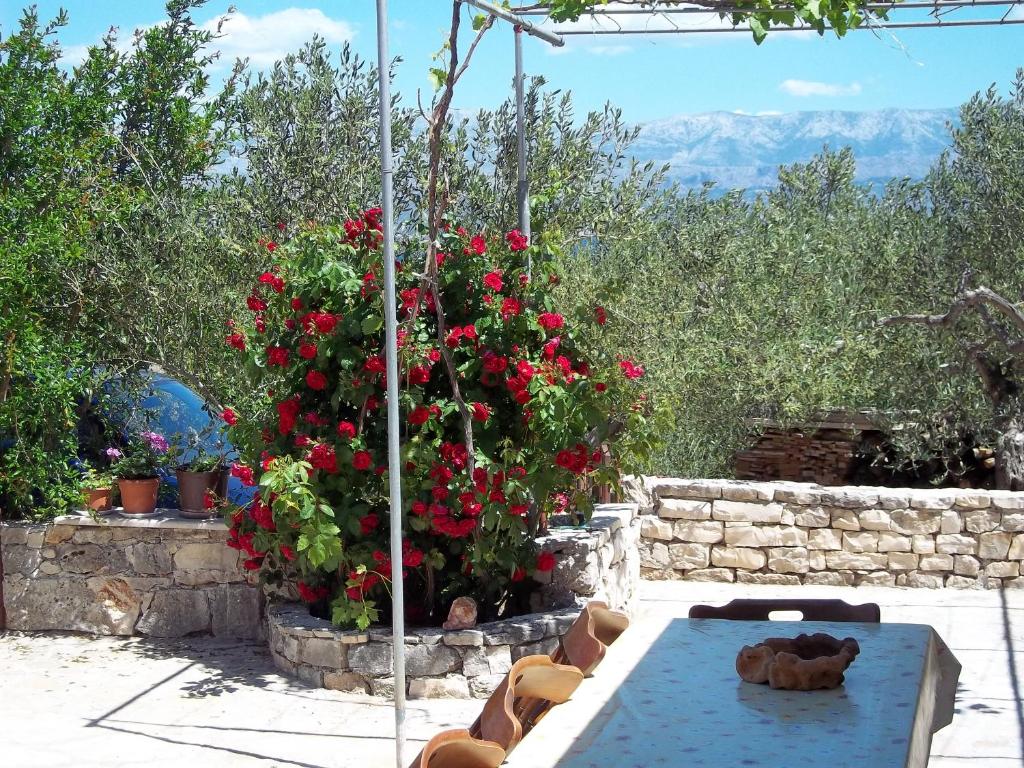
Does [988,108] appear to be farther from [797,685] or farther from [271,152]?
[797,685]

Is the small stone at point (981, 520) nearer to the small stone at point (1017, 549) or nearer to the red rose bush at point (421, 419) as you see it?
the small stone at point (1017, 549)

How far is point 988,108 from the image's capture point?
9312 mm

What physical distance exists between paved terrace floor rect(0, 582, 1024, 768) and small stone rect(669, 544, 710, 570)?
91cm

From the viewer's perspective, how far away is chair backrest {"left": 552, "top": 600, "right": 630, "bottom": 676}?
3.32 meters

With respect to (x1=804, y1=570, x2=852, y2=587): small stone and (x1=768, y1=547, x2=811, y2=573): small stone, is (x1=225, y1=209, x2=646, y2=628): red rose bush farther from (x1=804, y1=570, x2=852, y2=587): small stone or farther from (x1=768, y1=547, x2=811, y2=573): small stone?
(x1=804, y1=570, x2=852, y2=587): small stone

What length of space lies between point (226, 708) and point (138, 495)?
178 cm

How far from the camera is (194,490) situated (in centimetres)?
678

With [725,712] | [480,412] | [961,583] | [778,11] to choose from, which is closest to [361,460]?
[480,412]

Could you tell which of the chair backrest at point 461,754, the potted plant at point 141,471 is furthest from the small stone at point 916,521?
the chair backrest at point 461,754

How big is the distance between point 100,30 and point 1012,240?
7.02 metres

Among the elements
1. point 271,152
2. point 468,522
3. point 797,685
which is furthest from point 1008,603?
point 271,152

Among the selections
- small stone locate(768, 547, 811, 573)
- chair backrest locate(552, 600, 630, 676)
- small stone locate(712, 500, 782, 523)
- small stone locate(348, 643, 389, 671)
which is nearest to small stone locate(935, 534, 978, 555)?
small stone locate(768, 547, 811, 573)

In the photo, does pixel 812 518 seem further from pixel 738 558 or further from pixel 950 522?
pixel 950 522

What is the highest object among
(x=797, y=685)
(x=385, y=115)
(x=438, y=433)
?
(x=385, y=115)
